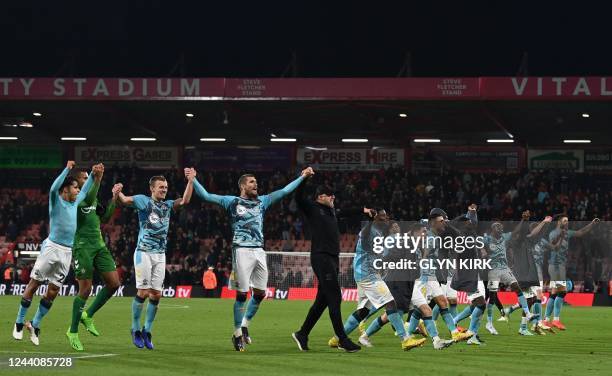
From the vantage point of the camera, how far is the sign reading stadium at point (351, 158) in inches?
2079

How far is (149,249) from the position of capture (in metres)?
16.0

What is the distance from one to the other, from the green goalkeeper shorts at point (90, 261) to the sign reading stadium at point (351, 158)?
36.7 metres

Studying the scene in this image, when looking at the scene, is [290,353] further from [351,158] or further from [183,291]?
[351,158]

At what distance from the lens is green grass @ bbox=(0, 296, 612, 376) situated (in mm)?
12805

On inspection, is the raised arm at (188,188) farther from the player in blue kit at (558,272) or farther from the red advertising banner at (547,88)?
the red advertising banner at (547,88)

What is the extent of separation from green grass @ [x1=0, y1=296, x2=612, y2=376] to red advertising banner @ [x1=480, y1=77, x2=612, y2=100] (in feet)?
60.2

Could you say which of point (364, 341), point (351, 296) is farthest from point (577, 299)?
point (364, 341)

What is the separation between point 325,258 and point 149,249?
2.78 meters

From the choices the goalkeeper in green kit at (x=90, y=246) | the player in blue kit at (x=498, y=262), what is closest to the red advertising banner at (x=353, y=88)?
the player in blue kit at (x=498, y=262)

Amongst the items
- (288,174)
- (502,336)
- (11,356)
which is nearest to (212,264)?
(288,174)

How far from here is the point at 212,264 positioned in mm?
42500

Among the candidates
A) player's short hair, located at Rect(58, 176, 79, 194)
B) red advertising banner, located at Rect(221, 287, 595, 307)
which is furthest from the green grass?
red advertising banner, located at Rect(221, 287, 595, 307)

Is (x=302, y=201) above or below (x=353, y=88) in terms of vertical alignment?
below
